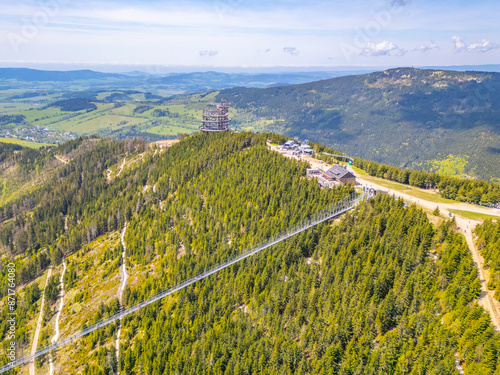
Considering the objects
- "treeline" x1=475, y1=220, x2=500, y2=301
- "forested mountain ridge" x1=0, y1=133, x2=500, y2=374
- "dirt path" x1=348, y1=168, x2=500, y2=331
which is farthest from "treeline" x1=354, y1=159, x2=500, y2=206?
"treeline" x1=475, y1=220, x2=500, y2=301

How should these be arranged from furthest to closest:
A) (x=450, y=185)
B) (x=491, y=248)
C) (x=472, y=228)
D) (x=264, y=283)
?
(x=450, y=185)
(x=264, y=283)
(x=472, y=228)
(x=491, y=248)

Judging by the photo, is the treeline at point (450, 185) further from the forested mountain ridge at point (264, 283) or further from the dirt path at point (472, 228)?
the forested mountain ridge at point (264, 283)

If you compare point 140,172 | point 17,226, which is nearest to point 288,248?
point 140,172

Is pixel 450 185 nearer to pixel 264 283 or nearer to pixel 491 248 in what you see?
pixel 491 248

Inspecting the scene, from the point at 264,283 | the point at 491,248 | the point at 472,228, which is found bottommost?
the point at 264,283

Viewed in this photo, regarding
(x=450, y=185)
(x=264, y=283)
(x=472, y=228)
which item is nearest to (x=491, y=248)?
(x=472, y=228)

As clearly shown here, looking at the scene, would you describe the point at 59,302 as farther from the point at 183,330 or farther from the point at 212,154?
the point at 212,154
